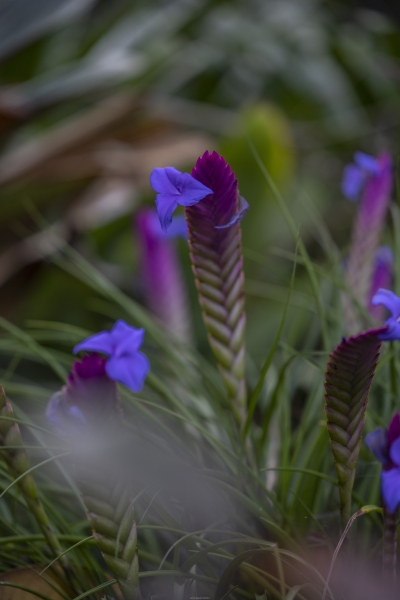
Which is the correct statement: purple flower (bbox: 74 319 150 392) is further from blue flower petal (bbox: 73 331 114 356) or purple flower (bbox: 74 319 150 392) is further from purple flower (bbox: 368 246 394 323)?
purple flower (bbox: 368 246 394 323)

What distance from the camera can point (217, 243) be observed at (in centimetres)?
29

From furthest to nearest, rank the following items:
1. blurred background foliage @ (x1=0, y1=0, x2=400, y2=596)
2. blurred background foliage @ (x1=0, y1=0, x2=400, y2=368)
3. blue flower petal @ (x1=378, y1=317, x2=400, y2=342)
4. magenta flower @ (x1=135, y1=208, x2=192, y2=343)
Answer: blurred background foliage @ (x1=0, y1=0, x2=400, y2=368) → magenta flower @ (x1=135, y1=208, x2=192, y2=343) → blurred background foliage @ (x1=0, y1=0, x2=400, y2=596) → blue flower petal @ (x1=378, y1=317, x2=400, y2=342)

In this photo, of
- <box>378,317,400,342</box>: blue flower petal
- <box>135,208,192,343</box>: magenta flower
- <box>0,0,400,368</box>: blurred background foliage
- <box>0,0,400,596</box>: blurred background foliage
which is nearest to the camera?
<box>378,317,400,342</box>: blue flower petal

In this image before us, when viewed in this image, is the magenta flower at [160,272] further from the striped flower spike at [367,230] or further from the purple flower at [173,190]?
the purple flower at [173,190]

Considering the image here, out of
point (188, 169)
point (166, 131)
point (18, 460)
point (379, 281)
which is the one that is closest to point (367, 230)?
point (379, 281)

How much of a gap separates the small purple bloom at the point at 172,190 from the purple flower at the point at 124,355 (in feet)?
0.17

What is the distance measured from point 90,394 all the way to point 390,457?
0.45ft

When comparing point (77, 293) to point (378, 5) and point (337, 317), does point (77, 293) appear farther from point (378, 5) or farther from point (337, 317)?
point (378, 5)

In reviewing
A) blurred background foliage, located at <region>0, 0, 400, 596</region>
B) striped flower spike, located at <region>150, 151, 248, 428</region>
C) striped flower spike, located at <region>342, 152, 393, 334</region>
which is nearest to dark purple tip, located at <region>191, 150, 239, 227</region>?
striped flower spike, located at <region>150, 151, 248, 428</region>

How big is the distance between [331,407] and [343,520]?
0.25 feet

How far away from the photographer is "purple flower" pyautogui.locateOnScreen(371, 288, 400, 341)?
22 centimetres

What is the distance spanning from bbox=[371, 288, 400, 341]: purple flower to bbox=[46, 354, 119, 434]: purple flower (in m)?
0.11

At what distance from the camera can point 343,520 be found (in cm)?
29

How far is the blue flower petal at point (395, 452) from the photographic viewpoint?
254 mm
